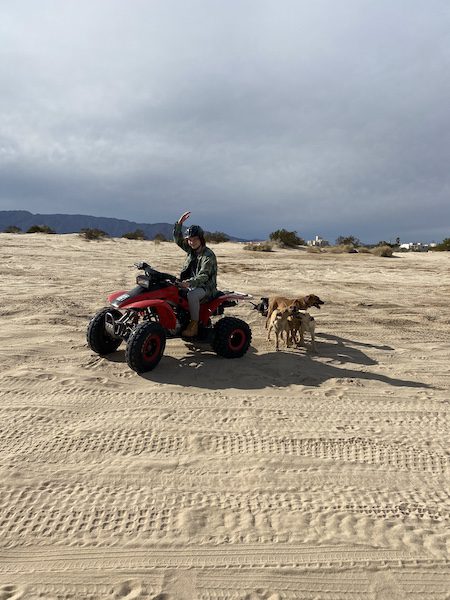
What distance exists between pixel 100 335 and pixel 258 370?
2005 millimetres

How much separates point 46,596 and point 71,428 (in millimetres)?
1652

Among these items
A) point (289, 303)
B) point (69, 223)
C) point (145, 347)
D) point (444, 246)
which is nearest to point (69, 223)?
point (69, 223)

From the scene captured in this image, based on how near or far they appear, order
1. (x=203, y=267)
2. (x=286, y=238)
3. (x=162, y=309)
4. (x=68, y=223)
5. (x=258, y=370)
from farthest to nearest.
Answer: (x=68, y=223) → (x=286, y=238) → (x=203, y=267) → (x=258, y=370) → (x=162, y=309)

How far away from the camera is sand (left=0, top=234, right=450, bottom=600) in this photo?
7.31 ft

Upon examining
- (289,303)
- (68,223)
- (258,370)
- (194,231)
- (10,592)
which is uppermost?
(68,223)

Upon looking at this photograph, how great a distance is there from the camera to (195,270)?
5.79 m

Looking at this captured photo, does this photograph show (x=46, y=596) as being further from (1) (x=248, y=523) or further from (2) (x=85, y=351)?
(2) (x=85, y=351)

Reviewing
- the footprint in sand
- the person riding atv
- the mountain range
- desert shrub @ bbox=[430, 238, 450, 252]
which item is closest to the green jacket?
the person riding atv

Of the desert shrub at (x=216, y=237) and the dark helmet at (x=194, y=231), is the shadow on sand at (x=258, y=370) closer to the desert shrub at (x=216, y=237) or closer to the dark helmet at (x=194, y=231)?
the dark helmet at (x=194, y=231)

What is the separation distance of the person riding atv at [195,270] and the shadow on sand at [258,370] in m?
0.45

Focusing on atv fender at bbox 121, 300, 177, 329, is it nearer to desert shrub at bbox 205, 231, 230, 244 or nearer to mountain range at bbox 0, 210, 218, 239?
desert shrub at bbox 205, 231, 230, 244

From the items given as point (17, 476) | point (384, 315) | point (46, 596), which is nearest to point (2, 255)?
point (384, 315)

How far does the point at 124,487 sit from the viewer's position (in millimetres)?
2859

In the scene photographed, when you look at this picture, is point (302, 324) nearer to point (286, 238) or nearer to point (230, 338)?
point (230, 338)
